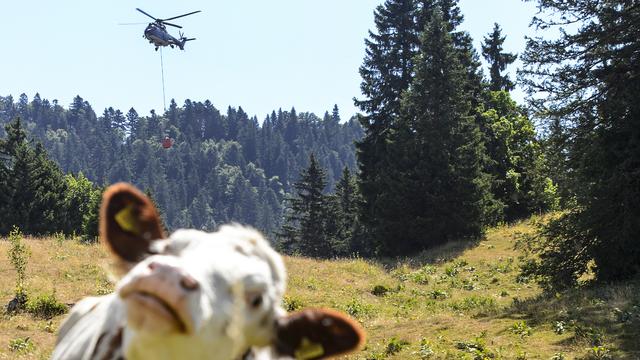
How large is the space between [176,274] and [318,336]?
3.28ft

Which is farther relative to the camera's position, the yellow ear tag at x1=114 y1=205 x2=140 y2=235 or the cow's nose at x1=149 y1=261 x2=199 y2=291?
the yellow ear tag at x1=114 y1=205 x2=140 y2=235

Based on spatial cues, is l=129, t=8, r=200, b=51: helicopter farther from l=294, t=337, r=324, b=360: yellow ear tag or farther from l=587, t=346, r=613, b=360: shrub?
l=294, t=337, r=324, b=360: yellow ear tag

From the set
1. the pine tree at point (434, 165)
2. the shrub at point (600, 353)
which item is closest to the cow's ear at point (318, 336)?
the shrub at point (600, 353)

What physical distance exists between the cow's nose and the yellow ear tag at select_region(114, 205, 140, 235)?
0.73m

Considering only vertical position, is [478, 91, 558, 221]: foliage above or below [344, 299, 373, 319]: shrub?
above

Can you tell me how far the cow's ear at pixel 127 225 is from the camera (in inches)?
122

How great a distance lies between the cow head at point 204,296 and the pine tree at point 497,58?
2083 inches

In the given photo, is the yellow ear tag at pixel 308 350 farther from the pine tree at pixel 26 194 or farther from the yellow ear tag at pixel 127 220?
the pine tree at pixel 26 194

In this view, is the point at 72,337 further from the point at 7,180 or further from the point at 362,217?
the point at 7,180

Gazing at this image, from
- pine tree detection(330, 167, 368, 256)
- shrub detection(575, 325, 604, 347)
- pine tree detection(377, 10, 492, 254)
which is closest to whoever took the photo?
shrub detection(575, 325, 604, 347)

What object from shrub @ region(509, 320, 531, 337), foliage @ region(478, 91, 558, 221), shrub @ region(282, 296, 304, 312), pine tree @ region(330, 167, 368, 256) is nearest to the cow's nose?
shrub @ region(509, 320, 531, 337)

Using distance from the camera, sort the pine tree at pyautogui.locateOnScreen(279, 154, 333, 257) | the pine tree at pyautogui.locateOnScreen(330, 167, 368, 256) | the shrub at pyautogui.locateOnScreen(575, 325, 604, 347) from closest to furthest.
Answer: the shrub at pyautogui.locateOnScreen(575, 325, 604, 347), the pine tree at pyautogui.locateOnScreen(330, 167, 368, 256), the pine tree at pyautogui.locateOnScreen(279, 154, 333, 257)

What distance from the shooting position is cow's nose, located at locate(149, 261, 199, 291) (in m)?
2.38

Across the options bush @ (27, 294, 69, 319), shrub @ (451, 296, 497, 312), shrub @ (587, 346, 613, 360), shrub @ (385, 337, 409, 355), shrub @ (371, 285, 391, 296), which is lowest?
shrub @ (451, 296, 497, 312)
